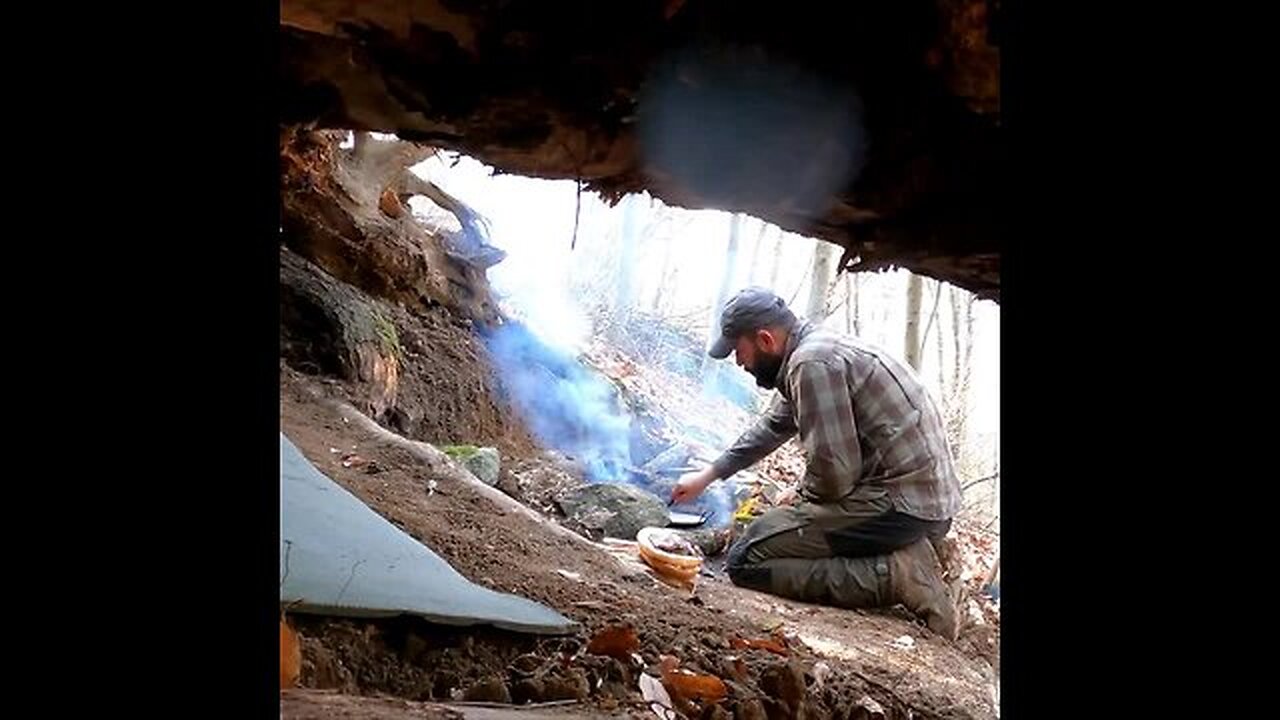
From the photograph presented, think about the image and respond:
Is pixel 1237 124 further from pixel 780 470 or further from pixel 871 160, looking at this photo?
pixel 780 470

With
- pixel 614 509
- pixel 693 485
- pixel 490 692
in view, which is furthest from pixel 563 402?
pixel 490 692

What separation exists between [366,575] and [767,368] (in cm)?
325

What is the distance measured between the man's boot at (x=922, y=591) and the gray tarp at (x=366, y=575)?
274cm

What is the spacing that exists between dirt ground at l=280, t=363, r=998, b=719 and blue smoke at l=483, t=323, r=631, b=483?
2723 mm

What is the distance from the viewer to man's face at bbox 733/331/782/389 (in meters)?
5.55

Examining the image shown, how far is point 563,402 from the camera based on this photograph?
29.9 feet

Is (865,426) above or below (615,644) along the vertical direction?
above

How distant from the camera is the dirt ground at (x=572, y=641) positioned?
2.46 metres

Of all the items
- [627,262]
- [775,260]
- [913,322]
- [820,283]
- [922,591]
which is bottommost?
[922,591]

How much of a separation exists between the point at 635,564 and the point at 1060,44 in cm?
397

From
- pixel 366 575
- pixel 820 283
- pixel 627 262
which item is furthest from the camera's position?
pixel 627 262

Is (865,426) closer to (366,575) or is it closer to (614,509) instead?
(614,509)

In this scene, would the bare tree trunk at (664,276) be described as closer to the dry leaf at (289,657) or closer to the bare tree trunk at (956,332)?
the bare tree trunk at (956,332)

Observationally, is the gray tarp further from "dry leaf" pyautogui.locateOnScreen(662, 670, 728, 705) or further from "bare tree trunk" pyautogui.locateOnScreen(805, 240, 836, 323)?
"bare tree trunk" pyautogui.locateOnScreen(805, 240, 836, 323)
